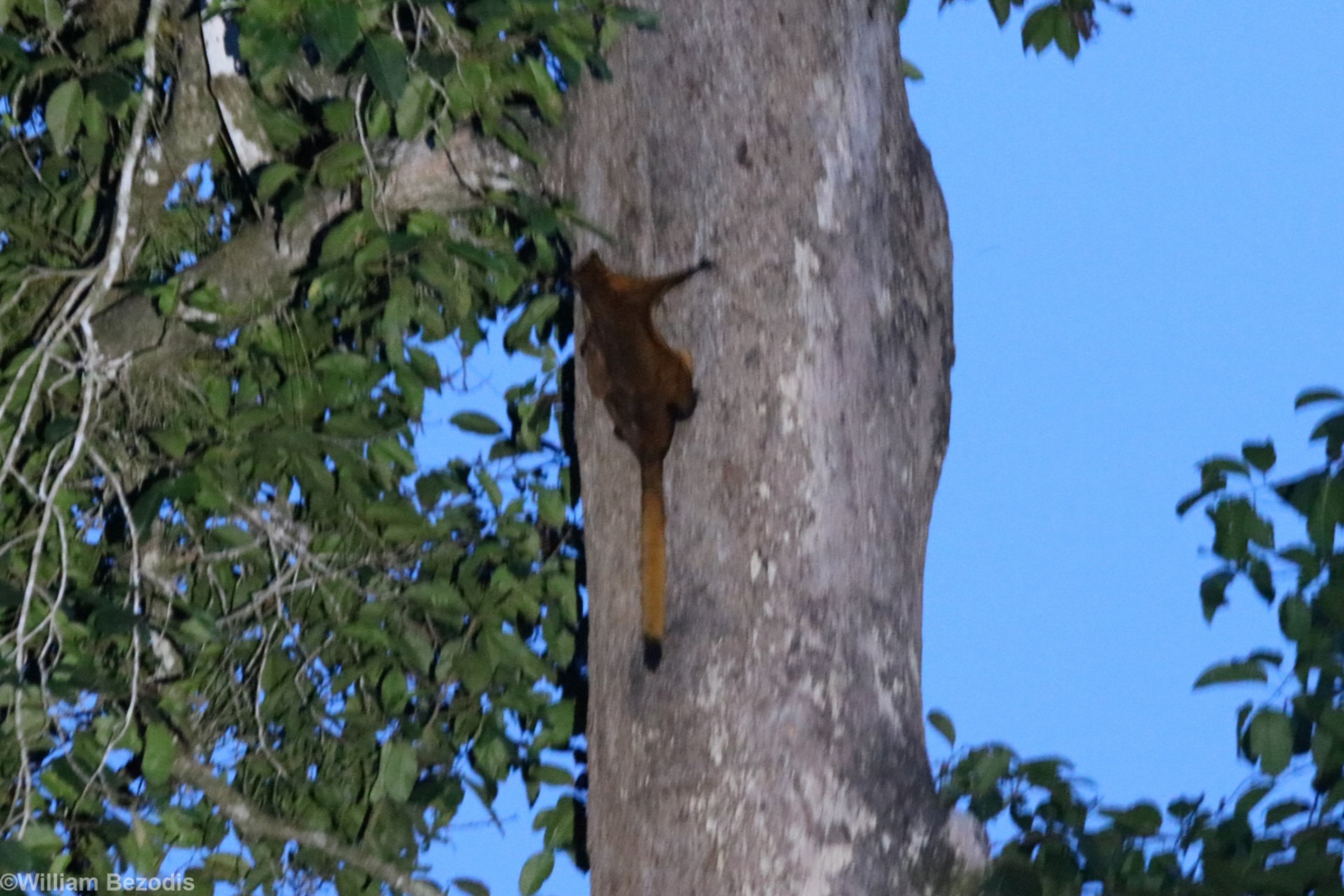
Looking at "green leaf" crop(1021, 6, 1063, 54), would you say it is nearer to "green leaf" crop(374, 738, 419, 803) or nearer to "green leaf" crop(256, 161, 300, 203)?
"green leaf" crop(256, 161, 300, 203)

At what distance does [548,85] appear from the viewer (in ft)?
6.23

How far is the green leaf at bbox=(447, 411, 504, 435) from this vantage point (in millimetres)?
2307

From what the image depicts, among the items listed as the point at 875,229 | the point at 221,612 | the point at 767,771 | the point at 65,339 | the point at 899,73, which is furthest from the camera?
the point at 221,612

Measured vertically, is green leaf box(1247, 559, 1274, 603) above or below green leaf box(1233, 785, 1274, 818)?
above

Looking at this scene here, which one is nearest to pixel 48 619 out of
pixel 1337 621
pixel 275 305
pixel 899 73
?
pixel 275 305

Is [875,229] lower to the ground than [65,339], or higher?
lower

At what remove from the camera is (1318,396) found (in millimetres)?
1709

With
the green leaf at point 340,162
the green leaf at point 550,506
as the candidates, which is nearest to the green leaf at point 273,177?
the green leaf at point 340,162

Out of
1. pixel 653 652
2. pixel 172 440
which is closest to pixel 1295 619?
pixel 653 652

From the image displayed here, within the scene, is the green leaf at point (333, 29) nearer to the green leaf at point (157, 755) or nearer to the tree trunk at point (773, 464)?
the tree trunk at point (773, 464)

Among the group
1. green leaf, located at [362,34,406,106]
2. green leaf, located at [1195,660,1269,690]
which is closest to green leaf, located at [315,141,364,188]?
green leaf, located at [362,34,406,106]

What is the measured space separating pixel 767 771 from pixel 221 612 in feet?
3.89

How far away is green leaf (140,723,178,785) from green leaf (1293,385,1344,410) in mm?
1571

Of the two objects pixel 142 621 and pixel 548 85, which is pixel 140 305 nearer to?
pixel 142 621
